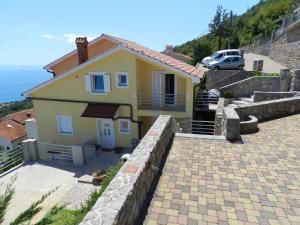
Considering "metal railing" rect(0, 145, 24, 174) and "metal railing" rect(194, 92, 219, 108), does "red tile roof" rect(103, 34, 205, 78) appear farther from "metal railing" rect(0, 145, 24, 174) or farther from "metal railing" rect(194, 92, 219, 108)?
"metal railing" rect(0, 145, 24, 174)

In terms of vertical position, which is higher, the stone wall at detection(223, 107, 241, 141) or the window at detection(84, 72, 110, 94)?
the window at detection(84, 72, 110, 94)

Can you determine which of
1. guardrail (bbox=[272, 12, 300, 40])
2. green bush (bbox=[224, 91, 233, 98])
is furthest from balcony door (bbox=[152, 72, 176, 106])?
guardrail (bbox=[272, 12, 300, 40])

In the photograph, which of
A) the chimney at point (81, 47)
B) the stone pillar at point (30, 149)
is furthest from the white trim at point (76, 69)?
the stone pillar at point (30, 149)

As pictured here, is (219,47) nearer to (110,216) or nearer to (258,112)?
(258,112)

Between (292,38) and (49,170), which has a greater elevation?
(292,38)

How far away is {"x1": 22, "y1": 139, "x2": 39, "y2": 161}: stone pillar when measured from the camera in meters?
15.3

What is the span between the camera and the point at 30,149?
15.4 meters

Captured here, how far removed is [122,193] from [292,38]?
2895 centimetres


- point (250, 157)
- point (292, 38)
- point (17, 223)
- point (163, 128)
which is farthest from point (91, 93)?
point (292, 38)

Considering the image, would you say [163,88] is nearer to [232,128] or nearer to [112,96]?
[112,96]

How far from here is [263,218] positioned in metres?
4.32

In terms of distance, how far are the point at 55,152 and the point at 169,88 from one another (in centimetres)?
884

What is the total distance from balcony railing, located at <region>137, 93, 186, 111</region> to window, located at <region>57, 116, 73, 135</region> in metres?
5.77

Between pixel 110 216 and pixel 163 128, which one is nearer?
pixel 110 216
